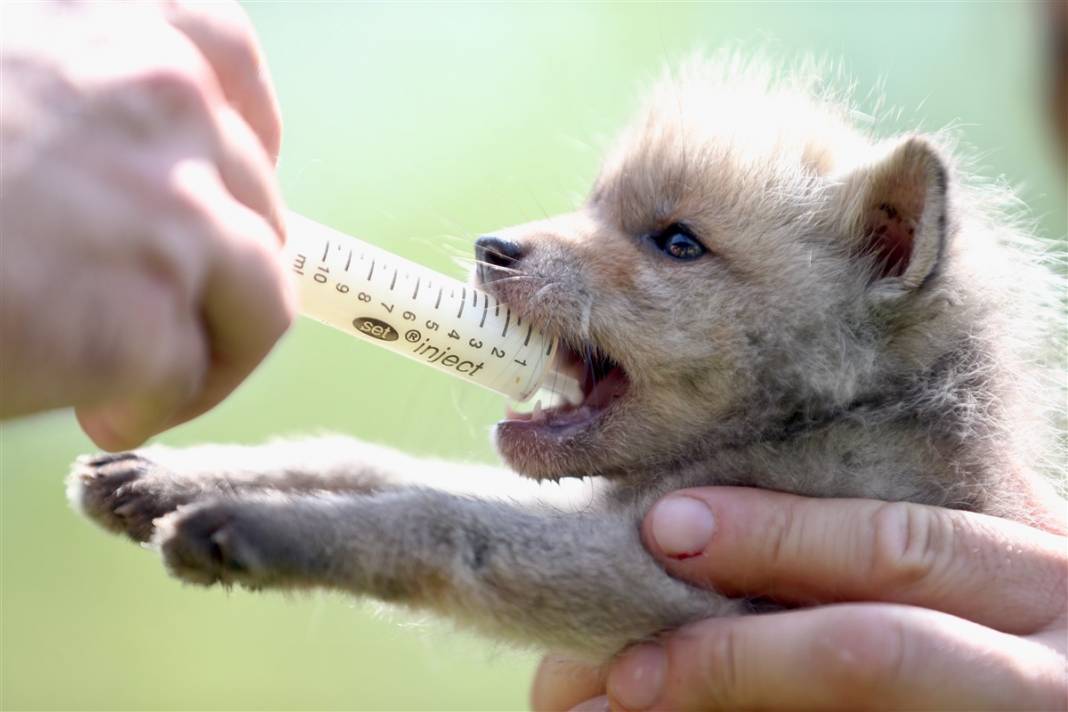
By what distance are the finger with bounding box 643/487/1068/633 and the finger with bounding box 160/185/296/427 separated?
2.95 ft

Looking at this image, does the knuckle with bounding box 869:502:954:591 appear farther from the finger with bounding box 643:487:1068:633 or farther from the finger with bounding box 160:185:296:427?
the finger with bounding box 160:185:296:427

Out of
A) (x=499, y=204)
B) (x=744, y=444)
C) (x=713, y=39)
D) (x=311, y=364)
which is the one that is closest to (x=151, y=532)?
(x=744, y=444)

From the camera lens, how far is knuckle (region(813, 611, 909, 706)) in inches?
70.1

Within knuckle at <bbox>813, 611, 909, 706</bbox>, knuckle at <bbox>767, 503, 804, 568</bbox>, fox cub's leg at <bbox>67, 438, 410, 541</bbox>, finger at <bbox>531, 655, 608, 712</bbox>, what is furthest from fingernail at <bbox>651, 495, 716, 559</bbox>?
fox cub's leg at <bbox>67, 438, 410, 541</bbox>

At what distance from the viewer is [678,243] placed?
89.9 inches

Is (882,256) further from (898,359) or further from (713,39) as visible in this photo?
(713,39)

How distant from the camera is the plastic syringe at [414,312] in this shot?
2.07 metres

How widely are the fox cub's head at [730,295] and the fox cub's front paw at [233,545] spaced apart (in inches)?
24.0

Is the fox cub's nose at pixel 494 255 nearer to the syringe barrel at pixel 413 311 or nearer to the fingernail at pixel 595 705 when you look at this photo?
the syringe barrel at pixel 413 311

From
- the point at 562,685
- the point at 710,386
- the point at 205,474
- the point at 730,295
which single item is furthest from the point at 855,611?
the point at 205,474

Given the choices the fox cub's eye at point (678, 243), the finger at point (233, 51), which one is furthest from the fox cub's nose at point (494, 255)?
the finger at point (233, 51)

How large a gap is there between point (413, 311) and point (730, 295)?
0.66 meters

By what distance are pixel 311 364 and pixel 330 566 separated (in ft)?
10.9

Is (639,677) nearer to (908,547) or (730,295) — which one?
(908,547)
